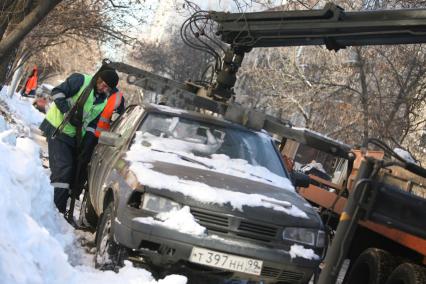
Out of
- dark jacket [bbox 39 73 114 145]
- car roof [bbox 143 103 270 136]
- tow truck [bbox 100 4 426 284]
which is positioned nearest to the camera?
tow truck [bbox 100 4 426 284]

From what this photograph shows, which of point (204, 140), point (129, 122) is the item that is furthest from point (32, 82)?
point (204, 140)

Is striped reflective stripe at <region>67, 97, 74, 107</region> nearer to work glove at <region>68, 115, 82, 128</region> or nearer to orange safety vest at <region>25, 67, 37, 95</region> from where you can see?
work glove at <region>68, 115, 82, 128</region>

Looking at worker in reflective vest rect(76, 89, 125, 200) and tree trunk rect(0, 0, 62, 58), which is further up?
tree trunk rect(0, 0, 62, 58)

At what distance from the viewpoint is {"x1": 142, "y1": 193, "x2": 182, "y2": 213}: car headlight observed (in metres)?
5.42

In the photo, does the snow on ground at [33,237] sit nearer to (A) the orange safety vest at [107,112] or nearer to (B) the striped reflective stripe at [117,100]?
(A) the orange safety vest at [107,112]

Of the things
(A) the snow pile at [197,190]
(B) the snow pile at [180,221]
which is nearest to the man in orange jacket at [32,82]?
(A) the snow pile at [197,190]

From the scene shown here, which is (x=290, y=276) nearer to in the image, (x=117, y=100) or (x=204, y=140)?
(x=204, y=140)

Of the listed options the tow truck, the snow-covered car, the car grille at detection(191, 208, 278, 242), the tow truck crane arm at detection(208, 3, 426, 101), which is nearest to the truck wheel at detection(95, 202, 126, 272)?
the snow-covered car

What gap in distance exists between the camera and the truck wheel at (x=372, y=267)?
20.8ft

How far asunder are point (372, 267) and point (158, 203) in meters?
2.46

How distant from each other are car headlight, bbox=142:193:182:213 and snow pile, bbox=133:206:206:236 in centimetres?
5

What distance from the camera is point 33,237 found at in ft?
12.8

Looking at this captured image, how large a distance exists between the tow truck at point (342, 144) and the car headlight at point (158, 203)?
4.53 feet

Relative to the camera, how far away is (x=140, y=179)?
5.50 m
